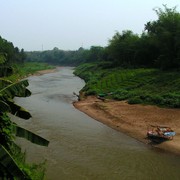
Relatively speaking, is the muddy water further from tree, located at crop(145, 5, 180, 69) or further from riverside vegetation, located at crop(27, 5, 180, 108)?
tree, located at crop(145, 5, 180, 69)

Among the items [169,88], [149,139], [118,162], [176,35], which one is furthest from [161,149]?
[176,35]

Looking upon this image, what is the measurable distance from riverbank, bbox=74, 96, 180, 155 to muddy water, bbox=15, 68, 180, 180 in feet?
3.12

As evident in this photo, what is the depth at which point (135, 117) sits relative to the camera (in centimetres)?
3347

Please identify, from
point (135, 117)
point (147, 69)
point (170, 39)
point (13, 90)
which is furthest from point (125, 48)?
point (13, 90)

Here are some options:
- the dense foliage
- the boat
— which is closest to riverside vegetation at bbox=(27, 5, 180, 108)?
the boat

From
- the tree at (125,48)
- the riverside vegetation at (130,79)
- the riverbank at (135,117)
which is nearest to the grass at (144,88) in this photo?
the riverside vegetation at (130,79)

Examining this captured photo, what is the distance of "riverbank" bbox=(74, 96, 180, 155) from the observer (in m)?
27.9

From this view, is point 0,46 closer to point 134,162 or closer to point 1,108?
point 134,162

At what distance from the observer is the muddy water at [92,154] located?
20422 millimetres

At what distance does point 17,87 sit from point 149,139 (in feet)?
52.3

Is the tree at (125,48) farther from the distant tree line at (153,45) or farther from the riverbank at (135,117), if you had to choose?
the riverbank at (135,117)

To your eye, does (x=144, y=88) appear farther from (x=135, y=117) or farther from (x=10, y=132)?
(x=10, y=132)

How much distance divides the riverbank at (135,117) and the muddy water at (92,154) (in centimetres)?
95

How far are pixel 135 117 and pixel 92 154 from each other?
35.6ft
